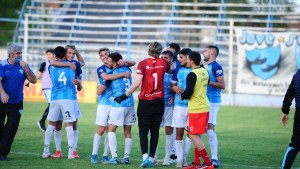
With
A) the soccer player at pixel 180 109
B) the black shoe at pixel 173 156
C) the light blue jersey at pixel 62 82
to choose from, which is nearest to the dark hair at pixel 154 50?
the soccer player at pixel 180 109

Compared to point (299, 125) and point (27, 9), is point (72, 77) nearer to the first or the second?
point (299, 125)

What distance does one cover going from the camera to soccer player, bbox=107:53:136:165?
1274 centimetres

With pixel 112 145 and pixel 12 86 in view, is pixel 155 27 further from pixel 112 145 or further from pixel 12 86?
pixel 112 145

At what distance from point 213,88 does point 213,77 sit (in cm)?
26

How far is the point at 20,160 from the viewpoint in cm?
1294

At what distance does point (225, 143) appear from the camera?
16922mm

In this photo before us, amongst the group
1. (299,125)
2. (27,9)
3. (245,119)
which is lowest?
(245,119)

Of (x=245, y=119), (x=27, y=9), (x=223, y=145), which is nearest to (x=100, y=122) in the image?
(x=223, y=145)

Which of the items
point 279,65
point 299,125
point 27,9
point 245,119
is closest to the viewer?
point 299,125

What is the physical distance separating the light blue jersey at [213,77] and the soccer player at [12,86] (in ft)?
11.4

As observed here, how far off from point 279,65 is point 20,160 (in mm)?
19446

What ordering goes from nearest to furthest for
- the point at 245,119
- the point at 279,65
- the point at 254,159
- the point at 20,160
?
the point at 20,160 → the point at 254,159 → the point at 245,119 → the point at 279,65

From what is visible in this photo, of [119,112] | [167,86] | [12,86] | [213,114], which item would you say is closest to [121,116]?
[119,112]

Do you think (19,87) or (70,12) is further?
(70,12)
